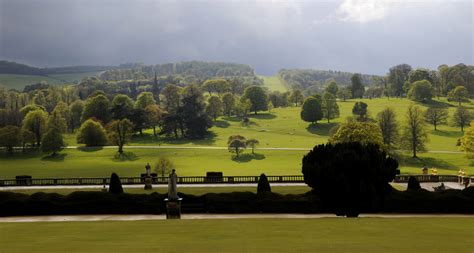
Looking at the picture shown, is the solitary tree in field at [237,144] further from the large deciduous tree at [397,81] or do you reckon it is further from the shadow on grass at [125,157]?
the large deciduous tree at [397,81]

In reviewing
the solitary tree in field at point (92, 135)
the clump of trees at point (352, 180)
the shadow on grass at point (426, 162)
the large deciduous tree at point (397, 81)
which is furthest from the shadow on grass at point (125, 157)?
the large deciduous tree at point (397, 81)

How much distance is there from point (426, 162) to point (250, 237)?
3244 inches

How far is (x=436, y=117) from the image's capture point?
12725 centimetres

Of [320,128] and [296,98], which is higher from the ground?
[296,98]

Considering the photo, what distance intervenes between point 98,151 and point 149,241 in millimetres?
91014

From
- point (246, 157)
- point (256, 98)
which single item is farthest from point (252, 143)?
point (256, 98)

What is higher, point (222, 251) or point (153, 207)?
point (222, 251)

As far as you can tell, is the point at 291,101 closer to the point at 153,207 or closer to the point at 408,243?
the point at 153,207

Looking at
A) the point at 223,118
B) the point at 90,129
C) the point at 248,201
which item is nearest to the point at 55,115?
the point at 90,129

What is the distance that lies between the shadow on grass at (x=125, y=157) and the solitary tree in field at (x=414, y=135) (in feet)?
176

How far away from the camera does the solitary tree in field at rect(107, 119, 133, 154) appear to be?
10796cm

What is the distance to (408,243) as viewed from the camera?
64.4 feet

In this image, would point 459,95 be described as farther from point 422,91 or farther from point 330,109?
point 330,109

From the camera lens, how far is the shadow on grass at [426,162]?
9268cm
